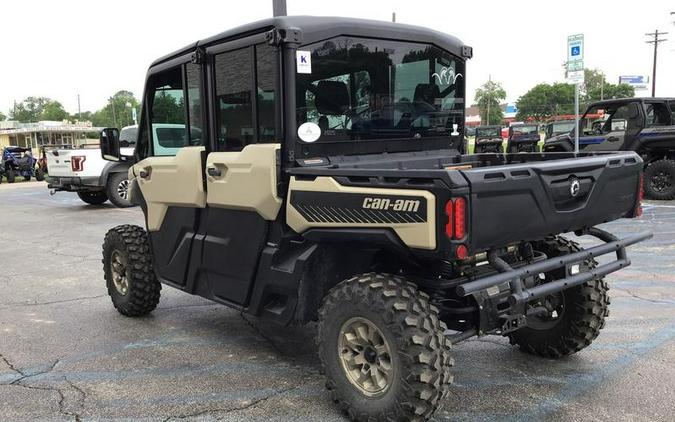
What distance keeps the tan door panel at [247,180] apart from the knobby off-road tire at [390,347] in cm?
75

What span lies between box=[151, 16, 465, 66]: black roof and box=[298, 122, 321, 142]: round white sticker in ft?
1.65

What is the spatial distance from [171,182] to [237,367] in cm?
151

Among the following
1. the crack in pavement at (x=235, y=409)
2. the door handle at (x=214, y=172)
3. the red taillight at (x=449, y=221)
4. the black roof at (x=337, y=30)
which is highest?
the black roof at (x=337, y=30)

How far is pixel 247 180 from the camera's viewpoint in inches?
149

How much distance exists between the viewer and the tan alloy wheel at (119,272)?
17.8 ft

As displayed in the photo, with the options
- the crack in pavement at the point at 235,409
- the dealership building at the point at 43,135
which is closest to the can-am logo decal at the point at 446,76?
the crack in pavement at the point at 235,409

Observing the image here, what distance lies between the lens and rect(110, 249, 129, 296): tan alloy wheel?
542 centimetres

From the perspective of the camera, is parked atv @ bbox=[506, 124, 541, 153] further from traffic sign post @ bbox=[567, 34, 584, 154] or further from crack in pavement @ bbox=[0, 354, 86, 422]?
crack in pavement @ bbox=[0, 354, 86, 422]

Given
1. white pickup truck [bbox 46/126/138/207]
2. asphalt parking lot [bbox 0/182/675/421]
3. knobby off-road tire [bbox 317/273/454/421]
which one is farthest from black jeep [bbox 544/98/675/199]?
white pickup truck [bbox 46/126/138/207]

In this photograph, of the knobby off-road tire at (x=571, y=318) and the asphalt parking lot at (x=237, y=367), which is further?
the knobby off-road tire at (x=571, y=318)

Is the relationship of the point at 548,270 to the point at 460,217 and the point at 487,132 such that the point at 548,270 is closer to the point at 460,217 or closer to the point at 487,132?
the point at 460,217

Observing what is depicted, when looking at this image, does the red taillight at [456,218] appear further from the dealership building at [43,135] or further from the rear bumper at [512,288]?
the dealership building at [43,135]

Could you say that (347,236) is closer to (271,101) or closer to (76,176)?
(271,101)

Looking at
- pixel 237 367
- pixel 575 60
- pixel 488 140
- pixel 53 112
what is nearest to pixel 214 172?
pixel 237 367
